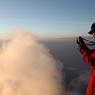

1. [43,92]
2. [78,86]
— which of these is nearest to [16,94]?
[43,92]

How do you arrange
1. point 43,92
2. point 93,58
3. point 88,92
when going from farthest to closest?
point 43,92, point 88,92, point 93,58

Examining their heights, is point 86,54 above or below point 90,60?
above

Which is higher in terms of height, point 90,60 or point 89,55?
point 89,55

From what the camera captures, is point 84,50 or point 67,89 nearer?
point 84,50

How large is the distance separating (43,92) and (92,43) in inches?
8092

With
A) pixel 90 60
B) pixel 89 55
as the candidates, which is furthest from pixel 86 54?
pixel 90 60

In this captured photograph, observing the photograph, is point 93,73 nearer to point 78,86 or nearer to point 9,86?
point 78,86

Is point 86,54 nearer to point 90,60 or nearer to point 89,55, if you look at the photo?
point 89,55

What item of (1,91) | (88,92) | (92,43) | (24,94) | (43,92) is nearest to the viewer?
(92,43)

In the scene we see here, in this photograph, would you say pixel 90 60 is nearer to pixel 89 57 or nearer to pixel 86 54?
pixel 89 57

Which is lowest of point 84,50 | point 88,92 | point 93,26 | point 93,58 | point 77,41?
point 88,92

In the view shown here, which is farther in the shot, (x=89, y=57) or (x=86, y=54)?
(x=86, y=54)

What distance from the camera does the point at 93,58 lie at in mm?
3602

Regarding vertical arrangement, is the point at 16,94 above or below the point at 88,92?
below
